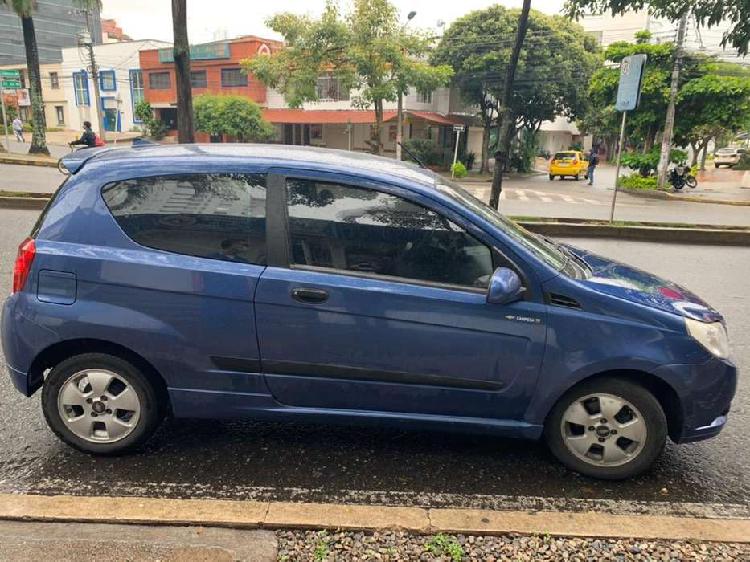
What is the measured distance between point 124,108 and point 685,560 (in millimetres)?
51809

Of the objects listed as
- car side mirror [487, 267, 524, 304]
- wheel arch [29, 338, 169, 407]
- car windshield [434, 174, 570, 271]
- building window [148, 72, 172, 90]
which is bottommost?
wheel arch [29, 338, 169, 407]

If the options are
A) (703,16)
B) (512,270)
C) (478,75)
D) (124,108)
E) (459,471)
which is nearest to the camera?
(512,270)

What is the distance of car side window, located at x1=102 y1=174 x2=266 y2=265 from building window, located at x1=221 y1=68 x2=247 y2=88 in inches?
1508

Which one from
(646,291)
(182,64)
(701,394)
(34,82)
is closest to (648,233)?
(646,291)

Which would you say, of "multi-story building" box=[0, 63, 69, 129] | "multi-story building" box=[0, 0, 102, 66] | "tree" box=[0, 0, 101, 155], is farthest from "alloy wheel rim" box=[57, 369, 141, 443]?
"multi-story building" box=[0, 0, 102, 66]

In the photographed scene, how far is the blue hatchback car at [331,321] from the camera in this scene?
2838 millimetres

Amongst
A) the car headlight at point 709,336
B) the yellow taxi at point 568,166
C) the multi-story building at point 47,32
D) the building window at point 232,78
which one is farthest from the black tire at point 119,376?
the multi-story building at point 47,32

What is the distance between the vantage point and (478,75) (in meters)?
30.5

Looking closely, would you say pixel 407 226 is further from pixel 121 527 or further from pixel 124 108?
pixel 124 108

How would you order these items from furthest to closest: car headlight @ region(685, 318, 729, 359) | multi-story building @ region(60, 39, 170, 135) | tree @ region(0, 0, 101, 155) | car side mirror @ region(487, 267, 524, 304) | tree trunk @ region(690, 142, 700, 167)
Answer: multi-story building @ region(60, 39, 170, 135) → tree trunk @ region(690, 142, 700, 167) → tree @ region(0, 0, 101, 155) → car headlight @ region(685, 318, 729, 359) → car side mirror @ region(487, 267, 524, 304)

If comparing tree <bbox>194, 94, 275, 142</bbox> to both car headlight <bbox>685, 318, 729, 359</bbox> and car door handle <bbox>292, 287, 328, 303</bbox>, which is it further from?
car headlight <bbox>685, 318, 729, 359</bbox>

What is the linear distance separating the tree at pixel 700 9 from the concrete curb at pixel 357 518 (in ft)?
25.7

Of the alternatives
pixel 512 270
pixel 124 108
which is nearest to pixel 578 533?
pixel 512 270

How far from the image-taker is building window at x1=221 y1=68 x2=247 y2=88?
1516 inches
